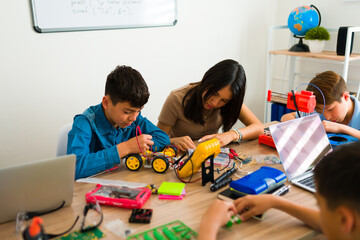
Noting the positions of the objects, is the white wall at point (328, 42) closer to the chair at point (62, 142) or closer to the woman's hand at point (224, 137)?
the woman's hand at point (224, 137)

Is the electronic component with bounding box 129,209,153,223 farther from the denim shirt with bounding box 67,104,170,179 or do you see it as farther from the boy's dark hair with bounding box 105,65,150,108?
the boy's dark hair with bounding box 105,65,150,108

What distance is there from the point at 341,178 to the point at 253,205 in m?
0.34

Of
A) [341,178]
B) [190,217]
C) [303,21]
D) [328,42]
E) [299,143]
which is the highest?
[303,21]

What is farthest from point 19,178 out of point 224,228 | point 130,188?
point 224,228

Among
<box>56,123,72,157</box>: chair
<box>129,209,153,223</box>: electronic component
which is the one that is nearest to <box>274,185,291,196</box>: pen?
<box>129,209,153,223</box>: electronic component

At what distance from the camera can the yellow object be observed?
123 centimetres

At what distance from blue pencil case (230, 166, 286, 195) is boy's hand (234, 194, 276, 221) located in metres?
0.05

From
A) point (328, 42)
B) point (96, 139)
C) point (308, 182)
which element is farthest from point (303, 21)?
point (96, 139)

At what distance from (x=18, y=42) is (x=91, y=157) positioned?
1.33 metres

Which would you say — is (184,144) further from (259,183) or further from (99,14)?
(99,14)

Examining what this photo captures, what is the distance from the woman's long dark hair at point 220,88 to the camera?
1.64m

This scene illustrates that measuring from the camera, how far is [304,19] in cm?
288

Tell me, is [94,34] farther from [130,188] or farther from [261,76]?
[261,76]

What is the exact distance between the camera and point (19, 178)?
0.94 m
